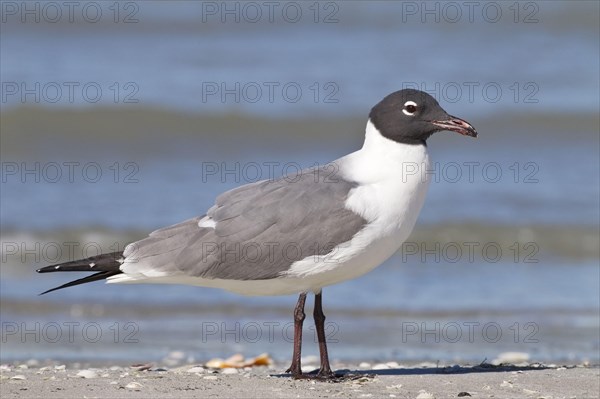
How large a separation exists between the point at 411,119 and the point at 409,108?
0.23 ft

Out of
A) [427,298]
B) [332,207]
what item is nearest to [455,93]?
[427,298]

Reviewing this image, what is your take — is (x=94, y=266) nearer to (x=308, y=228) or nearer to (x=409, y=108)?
(x=308, y=228)

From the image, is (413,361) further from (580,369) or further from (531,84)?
(531,84)

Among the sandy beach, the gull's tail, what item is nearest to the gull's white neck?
the sandy beach

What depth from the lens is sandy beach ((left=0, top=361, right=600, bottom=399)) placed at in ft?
20.4

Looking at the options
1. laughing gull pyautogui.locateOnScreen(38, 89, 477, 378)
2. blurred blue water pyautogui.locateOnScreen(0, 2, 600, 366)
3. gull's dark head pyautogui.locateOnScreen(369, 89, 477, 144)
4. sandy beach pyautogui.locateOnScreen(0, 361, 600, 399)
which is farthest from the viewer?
blurred blue water pyautogui.locateOnScreen(0, 2, 600, 366)

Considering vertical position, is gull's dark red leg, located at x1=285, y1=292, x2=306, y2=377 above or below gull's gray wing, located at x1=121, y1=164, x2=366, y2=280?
below

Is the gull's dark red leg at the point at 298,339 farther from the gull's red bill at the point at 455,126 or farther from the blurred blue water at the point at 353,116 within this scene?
the blurred blue water at the point at 353,116

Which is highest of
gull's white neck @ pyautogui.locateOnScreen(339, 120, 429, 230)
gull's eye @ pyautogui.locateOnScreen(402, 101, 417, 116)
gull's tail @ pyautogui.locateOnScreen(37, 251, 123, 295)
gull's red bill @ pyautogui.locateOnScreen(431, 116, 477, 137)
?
gull's eye @ pyautogui.locateOnScreen(402, 101, 417, 116)

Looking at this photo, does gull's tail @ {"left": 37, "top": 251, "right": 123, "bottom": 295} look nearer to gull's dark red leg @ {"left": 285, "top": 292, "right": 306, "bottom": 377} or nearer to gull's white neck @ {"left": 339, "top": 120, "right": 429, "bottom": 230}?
gull's dark red leg @ {"left": 285, "top": 292, "right": 306, "bottom": 377}

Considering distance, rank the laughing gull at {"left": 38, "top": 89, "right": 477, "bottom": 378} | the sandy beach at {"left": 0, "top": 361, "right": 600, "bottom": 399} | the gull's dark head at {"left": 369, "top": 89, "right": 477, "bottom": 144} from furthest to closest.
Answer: the gull's dark head at {"left": 369, "top": 89, "right": 477, "bottom": 144}
the laughing gull at {"left": 38, "top": 89, "right": 477, "bottom": 378}
the sandy beach at {"left": 0, "top": 361, "right": 600, "bottom": 399}

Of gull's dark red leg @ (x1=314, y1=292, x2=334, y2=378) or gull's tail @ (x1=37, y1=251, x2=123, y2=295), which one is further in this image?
gull's dark red leg @ (x1=314, y1=292, x2=334, y2=378)

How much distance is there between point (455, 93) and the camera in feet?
58.6

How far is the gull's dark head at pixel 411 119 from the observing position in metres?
6.76
